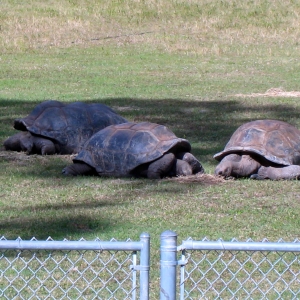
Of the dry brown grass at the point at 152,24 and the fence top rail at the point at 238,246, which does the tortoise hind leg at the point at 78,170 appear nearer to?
the fence top rail at the point at 238,246

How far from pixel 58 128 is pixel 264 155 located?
325cm

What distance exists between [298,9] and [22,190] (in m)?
23.7

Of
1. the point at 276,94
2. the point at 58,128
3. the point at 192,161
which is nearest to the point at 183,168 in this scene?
the point at 192,161

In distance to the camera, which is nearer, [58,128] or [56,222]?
[56,222]

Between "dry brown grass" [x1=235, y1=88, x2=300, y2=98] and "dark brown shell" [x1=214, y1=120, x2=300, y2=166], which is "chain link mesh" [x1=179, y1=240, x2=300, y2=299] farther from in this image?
"dry brown grass" [x1=235, y1=88, x2=300, y2=98]

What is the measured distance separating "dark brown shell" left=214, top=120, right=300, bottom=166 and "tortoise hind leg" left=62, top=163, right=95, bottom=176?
5.66 feet

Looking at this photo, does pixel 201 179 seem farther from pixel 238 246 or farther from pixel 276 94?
pixel 276 94

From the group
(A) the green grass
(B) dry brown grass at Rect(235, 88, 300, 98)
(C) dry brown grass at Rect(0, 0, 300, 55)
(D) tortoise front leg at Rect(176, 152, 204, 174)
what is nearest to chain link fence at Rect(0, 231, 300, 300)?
(A) the green grass

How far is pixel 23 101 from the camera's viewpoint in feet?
53.4

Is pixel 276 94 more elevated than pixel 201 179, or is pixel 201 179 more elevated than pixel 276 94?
pixel 201 179

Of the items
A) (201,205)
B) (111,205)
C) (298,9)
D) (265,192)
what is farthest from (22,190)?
(298,9)

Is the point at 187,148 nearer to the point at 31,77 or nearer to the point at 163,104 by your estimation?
the point at 163,104

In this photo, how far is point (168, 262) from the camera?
3.92 m

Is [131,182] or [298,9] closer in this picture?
[131,182]
